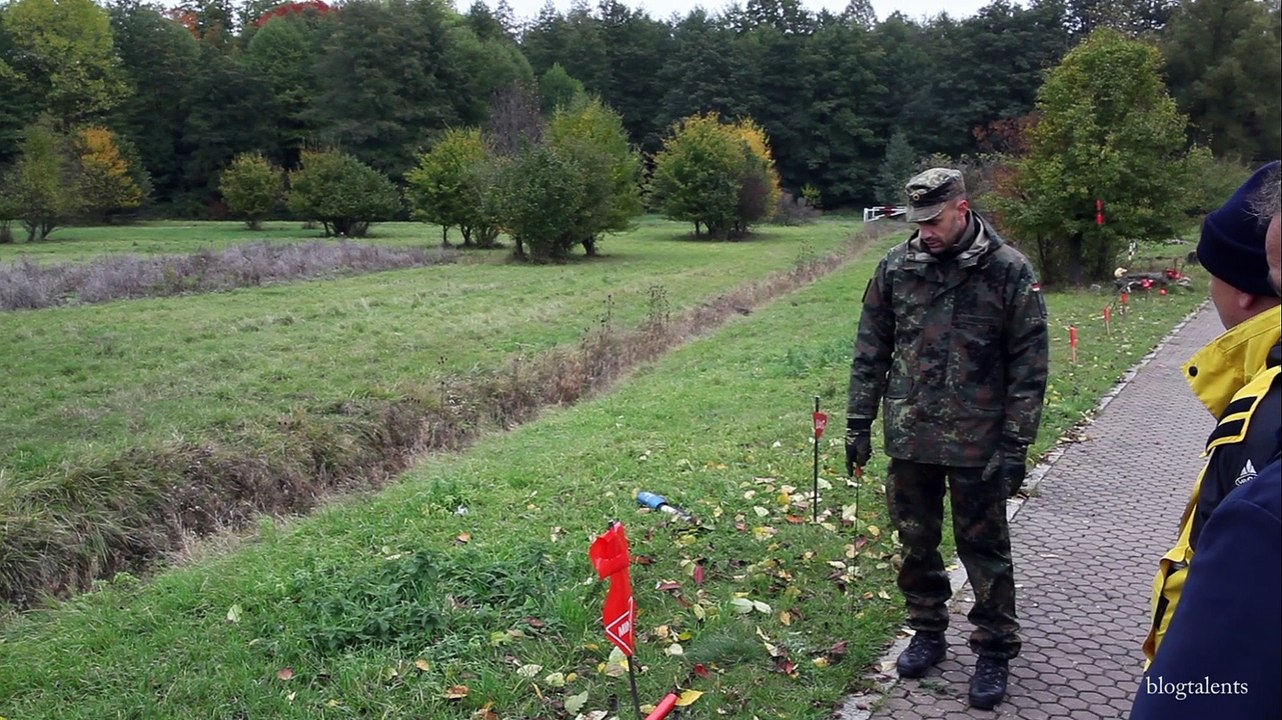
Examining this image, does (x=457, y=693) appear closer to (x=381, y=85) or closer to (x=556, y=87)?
(x=381, y=85)

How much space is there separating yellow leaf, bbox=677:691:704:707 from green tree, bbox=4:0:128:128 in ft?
194

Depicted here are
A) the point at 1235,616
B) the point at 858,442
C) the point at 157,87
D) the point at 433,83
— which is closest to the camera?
the point at 1235,616

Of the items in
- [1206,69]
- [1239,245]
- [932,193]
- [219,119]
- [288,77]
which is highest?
[288,77]

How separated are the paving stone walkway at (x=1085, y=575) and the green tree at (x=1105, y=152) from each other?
12.3 meters

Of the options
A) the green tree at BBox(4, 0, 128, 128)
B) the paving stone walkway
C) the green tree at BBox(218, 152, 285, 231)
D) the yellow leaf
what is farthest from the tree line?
the yellow leaf

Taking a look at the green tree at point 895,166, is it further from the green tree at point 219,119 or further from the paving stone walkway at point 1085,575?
the paving stone walkway at point 1085,575

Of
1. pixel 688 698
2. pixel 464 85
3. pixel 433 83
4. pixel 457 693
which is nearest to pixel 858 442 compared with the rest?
pixel 688 698

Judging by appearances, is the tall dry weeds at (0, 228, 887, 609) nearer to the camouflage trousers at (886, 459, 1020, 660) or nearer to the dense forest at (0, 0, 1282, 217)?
the camouflage trousers at (886, 459, 1020, 660)

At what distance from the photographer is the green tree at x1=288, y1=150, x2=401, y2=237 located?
1710 inches

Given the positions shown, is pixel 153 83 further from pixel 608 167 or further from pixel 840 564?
pixel 840 564

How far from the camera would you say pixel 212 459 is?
9539mm

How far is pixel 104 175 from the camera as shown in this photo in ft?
164

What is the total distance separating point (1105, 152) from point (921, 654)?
19497mm

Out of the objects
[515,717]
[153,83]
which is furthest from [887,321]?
[153,83]
